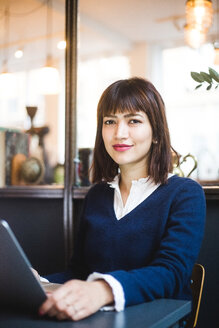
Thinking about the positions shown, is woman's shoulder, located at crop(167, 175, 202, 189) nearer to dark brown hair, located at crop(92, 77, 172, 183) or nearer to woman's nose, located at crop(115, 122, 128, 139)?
dark brown hair, located at crop(92, 77, 172, 183)

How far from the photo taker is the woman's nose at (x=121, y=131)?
1422 millimetres

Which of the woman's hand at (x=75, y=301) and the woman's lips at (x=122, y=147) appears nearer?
the woman's hand at (x=75, y=301)

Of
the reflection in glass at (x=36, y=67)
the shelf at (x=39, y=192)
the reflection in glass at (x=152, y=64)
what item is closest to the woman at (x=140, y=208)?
the shelf at (x=39, y=192)

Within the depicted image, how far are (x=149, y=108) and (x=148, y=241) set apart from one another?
41cm

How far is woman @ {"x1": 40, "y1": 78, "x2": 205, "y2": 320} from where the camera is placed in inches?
48.4

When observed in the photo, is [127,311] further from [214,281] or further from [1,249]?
[214,281]

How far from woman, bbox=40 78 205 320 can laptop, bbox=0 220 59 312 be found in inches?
10.5

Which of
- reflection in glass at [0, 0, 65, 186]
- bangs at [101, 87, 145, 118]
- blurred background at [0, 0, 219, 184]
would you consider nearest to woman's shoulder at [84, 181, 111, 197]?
bangs at [101, 87, 145, 118]

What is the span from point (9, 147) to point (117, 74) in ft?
16.1

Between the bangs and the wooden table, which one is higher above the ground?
the bangs

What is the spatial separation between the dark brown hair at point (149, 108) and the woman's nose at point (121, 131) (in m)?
0.05

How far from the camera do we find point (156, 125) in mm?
1492

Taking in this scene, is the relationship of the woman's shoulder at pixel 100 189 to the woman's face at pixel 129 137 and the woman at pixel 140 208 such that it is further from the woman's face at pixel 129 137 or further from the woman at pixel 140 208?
the woman's face at pixel 129 137

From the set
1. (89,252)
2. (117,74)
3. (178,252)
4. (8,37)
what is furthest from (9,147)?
(117,74)
